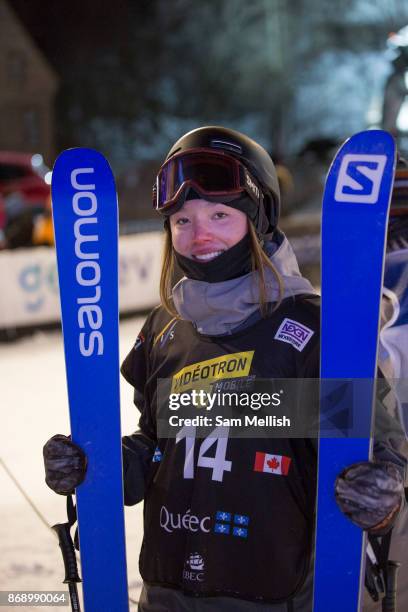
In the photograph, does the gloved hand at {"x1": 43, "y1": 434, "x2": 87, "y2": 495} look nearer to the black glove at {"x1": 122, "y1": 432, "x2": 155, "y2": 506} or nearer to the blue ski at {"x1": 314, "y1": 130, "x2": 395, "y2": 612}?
the black glove at {"x1": 122, "y1": 432, "x2": 155, "y2": 506}

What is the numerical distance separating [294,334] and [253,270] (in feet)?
0.58

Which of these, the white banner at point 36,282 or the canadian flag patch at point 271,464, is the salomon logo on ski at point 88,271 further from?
the white banner at point 36,282

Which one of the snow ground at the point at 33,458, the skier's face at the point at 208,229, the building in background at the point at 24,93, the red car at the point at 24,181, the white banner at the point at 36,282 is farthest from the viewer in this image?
the building in background at the point at 24,93

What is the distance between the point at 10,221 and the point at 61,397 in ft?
24.6

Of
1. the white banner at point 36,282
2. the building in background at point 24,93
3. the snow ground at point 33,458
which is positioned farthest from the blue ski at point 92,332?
the building in background at point 24,93

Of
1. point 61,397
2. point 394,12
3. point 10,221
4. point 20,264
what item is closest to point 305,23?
point 394,12

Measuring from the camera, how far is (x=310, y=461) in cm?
176

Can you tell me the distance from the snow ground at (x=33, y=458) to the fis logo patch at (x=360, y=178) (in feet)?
6.68

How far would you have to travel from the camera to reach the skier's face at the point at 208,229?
→ 181cm

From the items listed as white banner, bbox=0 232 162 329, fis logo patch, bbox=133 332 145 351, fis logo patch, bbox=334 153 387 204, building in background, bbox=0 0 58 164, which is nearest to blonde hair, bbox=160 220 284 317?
fis logo patch, bbox=133 332 145 351

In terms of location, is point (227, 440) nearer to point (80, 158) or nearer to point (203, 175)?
point (203, 175)

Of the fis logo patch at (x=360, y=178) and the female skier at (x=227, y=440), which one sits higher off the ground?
the fis logo patch at (x=360, y=178)

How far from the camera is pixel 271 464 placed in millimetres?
1680

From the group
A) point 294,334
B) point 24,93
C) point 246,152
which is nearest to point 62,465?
point 294,334
